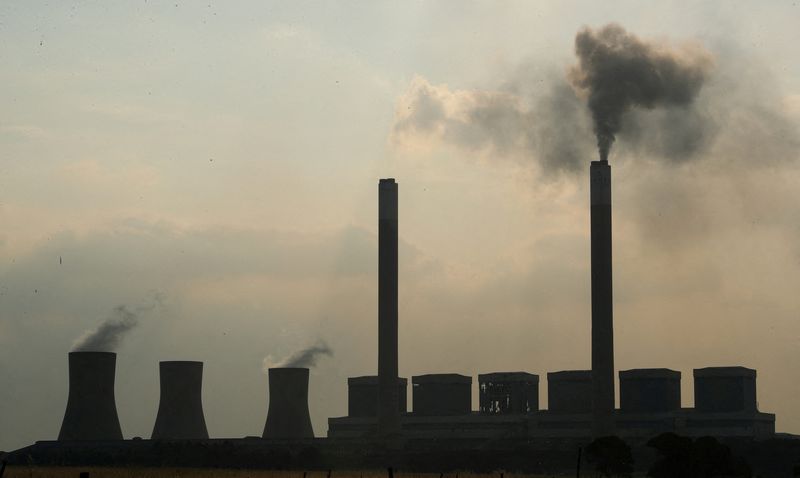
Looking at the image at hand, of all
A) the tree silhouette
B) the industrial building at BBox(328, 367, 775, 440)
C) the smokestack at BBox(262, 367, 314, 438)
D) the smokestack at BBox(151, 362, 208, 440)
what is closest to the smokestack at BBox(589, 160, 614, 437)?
the industrial building at BBox(328, 367, 775, 440)

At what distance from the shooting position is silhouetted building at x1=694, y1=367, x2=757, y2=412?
8062cm

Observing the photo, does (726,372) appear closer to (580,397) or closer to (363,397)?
(580,397)

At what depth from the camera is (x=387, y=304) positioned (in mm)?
72125

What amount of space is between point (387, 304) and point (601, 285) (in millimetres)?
13048

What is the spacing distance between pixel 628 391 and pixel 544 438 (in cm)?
858

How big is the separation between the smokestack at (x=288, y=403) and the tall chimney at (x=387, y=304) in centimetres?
472

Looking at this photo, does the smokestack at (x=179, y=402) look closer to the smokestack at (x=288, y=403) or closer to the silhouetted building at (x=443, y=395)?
the smokestack at (x=288, y=403)

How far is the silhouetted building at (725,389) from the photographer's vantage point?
80.6m

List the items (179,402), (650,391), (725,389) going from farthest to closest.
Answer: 1. (650,391)
2. (725,389)
3. (179,402)

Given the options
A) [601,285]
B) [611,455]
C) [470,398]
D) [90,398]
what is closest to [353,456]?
[90,398]

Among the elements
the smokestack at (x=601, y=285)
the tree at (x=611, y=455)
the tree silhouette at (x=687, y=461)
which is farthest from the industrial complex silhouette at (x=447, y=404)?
the tree silhouette at (x=687, y=461)

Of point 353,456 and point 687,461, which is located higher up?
point 687,461

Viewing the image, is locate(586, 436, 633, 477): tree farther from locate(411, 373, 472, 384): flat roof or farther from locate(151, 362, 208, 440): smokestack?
locate(411, 373, 472, 384): flat roof

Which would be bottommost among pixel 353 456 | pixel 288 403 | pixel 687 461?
pixel 353 456
